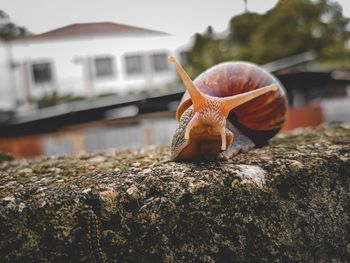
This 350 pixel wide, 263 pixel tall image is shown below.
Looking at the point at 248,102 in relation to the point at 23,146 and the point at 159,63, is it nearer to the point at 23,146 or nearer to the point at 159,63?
the point at 23,146

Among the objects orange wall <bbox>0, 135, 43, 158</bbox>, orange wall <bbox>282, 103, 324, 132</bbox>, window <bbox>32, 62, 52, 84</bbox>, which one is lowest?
orange wall <bbox>0, 135, 43, 158</bbox>

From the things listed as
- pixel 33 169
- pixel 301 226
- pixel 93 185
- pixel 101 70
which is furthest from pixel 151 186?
pixel 101 70

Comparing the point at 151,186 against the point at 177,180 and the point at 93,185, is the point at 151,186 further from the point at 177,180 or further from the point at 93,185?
the point at 93,185

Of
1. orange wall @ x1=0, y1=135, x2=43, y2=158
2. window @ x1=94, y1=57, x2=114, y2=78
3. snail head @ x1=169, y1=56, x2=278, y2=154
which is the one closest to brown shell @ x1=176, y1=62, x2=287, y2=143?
snail head @ x1=169, y1=56, x2=278, y2=154

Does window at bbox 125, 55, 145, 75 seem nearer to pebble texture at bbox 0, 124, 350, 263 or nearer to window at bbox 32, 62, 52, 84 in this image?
window at bbox 32, 62, 52, 84

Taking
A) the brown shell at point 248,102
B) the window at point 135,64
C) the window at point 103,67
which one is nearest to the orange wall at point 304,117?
the brown shell at point 248,102

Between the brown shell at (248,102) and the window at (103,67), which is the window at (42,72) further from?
the brown shell at (248,102)

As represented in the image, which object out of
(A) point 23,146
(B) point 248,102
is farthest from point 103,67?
(B) point 248,102
